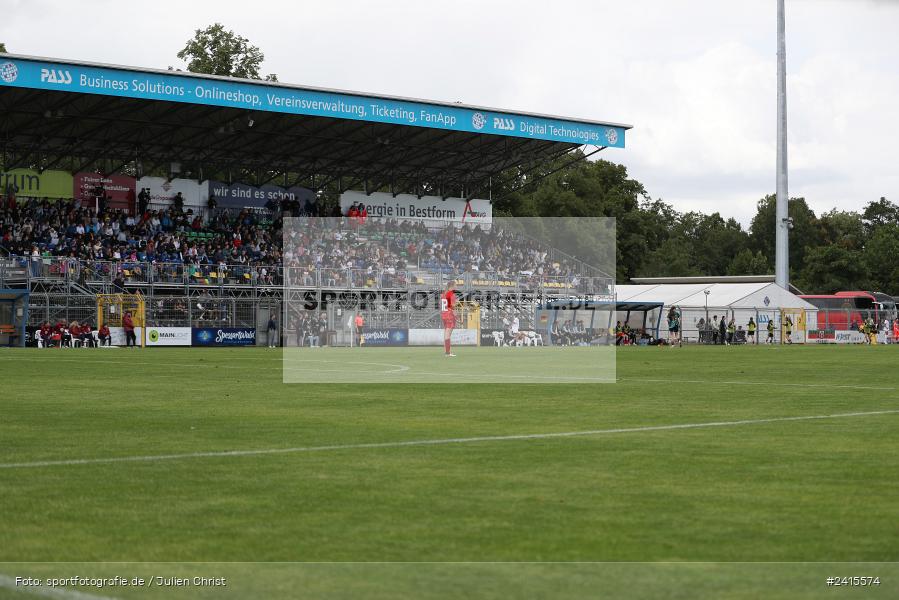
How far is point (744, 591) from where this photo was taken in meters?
4.98

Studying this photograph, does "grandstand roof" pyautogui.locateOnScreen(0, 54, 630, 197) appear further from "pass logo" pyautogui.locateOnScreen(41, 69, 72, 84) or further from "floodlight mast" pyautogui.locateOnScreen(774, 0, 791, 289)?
"floodlight mast" pyautogui.locateOnScreen(774, 0, 791, 289)

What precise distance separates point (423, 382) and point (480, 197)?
55.7 m

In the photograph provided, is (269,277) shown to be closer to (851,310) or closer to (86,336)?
(86,336)

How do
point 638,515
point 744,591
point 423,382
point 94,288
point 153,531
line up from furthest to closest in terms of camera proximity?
point 94,288, point 423,382, point 638,515, point 153,531, point 744,591

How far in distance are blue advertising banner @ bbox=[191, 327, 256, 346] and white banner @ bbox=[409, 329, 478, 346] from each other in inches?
307

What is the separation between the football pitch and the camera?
5277mm

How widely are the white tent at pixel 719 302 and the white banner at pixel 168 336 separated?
1170 inches

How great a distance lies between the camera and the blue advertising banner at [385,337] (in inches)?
2197

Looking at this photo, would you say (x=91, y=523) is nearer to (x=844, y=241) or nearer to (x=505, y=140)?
(x=505, y=140)

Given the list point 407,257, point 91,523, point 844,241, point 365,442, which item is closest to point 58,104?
point 407,257

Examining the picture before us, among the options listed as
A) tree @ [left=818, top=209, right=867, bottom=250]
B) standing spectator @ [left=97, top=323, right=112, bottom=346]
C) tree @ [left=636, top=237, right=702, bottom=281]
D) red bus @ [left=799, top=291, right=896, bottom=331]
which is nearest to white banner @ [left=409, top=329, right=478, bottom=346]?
standing spectator @ [left=97, top=323, right=112, bottom=346]

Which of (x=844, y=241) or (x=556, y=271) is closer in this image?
(x=556, y=271)

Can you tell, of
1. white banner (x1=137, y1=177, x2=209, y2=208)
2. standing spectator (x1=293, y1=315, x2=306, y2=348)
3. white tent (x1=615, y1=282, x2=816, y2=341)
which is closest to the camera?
standing spectator (x1=293, y1=315, x2=306, y2=348)

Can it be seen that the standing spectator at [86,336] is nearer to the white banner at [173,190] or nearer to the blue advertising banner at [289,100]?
the blue advertising banner at [289,100]
